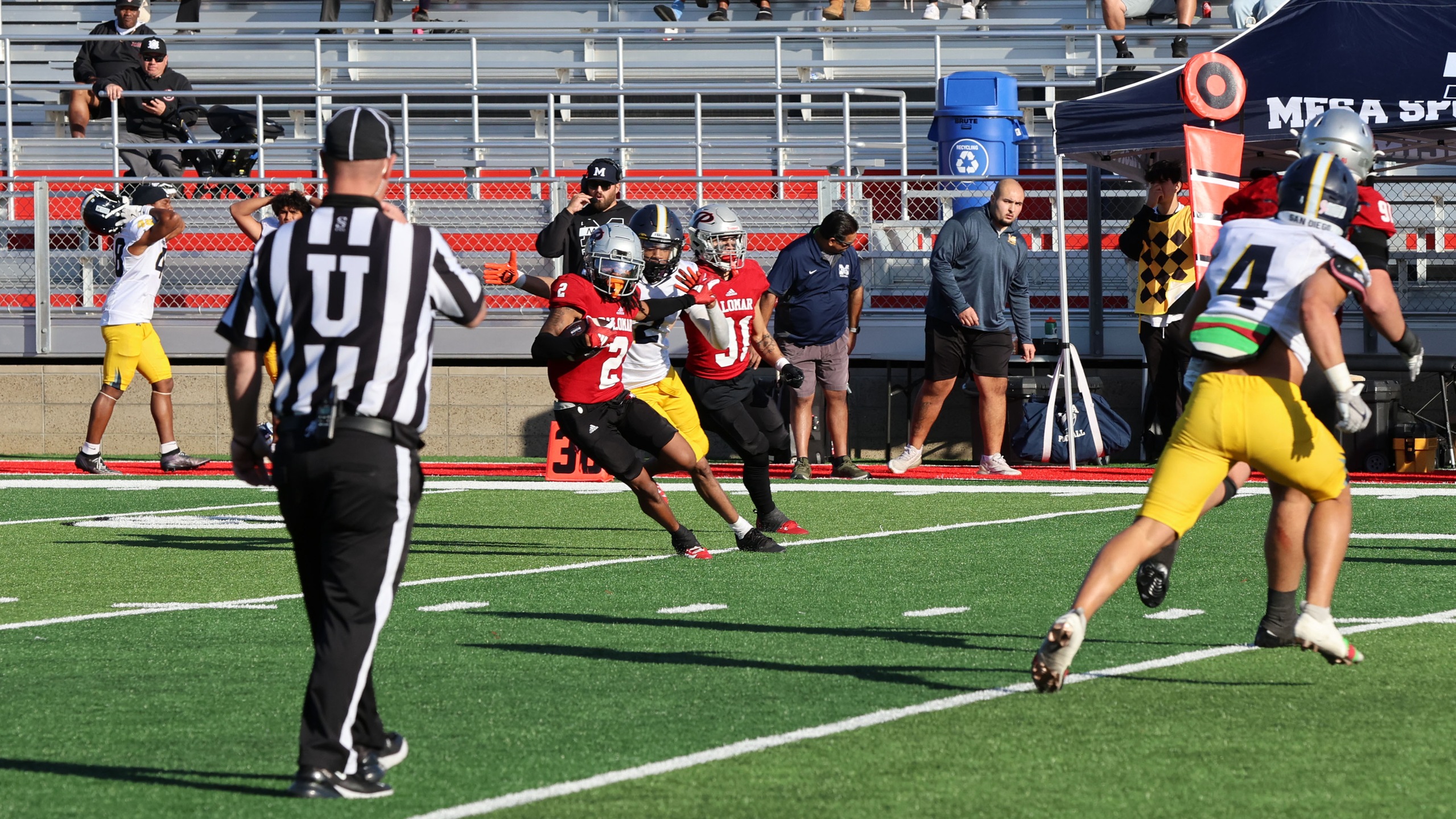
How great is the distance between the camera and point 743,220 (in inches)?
693

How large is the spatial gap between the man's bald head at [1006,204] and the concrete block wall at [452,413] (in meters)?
2.09

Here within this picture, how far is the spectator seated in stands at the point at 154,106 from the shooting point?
1947 centimetres

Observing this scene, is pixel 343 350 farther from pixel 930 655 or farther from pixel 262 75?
pixel 262 75

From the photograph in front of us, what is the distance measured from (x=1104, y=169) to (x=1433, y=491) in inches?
185

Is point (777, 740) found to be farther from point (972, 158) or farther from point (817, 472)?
point (972, 158)

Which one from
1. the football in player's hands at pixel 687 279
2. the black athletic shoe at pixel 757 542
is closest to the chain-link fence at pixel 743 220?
the football in player's hands at pixel 687 279

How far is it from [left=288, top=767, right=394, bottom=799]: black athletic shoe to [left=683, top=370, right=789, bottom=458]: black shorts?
6042 mm

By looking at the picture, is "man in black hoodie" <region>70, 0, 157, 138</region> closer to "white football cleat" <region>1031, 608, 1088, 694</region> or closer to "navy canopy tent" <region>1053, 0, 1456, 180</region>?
"navy canopy tent" <region>1053, 0, 1456, 180</region>

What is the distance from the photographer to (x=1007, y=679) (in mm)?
6035

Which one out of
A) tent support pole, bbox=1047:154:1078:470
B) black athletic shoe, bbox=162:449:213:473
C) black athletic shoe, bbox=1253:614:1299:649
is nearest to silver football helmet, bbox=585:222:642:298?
black athletic shoe, bbox=1253:614:1299:649

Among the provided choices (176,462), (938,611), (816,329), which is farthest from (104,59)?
(938,611)

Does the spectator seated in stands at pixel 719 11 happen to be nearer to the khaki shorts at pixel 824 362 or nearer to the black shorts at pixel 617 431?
the khaki shorts at pixel 824 362

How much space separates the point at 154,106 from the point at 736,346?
10.8 meters

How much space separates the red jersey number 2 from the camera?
1091 centimetres
